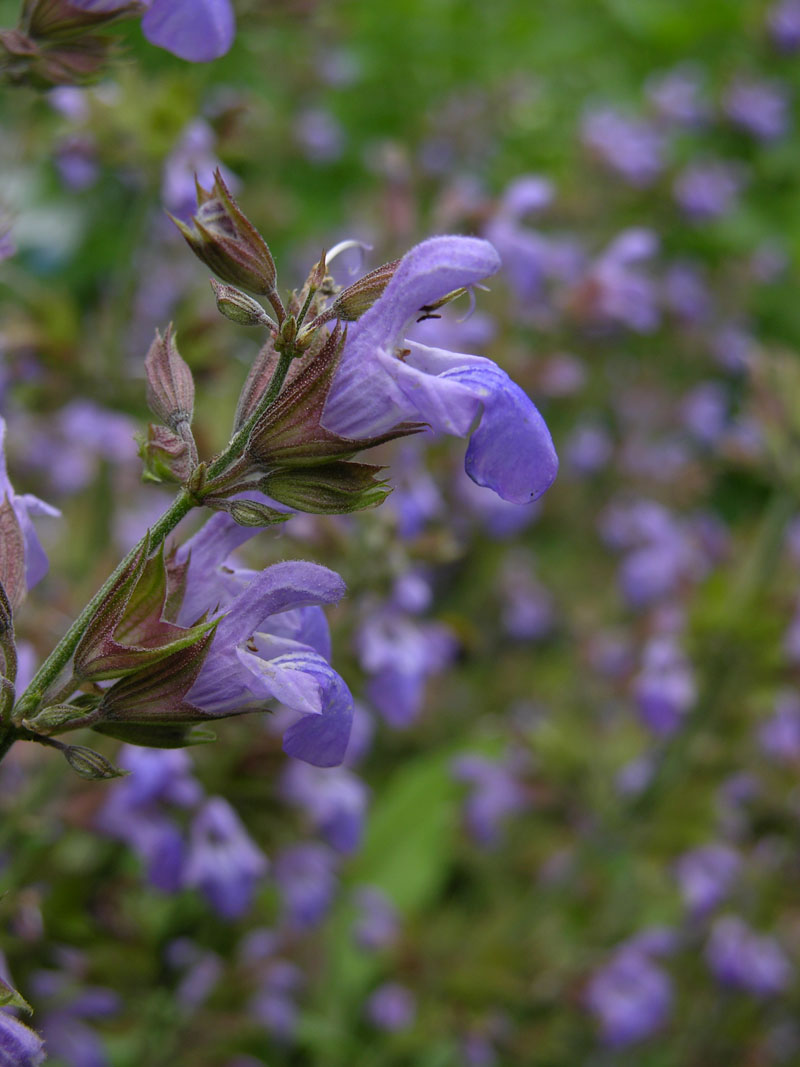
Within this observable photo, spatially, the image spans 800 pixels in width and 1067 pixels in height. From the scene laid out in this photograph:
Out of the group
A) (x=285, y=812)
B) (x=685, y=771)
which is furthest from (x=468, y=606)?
(x=285, y=812)

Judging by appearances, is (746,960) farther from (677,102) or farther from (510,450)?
(677,102)

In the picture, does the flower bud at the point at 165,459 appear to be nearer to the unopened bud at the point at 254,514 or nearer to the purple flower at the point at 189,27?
the unopened bud at the point at 254,514

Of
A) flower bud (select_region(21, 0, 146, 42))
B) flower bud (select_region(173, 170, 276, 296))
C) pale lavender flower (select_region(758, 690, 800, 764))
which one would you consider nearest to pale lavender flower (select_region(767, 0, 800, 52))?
pale lavender flower (select_region(758, 690, 800, 764))

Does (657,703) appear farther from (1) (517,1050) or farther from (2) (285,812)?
(2) (285,812)

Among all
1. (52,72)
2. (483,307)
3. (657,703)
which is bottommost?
(657,703)

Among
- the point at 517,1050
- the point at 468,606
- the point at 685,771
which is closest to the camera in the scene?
the point at 517,1050

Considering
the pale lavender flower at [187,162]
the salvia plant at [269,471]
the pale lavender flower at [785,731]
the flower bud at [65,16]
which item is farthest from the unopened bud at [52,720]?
the pale lavender flower at [785,731]

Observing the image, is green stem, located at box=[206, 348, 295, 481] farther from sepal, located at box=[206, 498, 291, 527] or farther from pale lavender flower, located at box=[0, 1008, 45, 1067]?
pale lavender flower, located at box=[0, 1008, 45, 1067]
